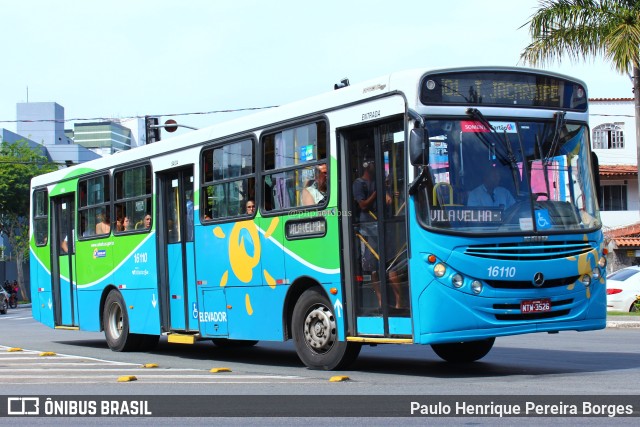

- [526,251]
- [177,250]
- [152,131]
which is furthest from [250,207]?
[152,131]

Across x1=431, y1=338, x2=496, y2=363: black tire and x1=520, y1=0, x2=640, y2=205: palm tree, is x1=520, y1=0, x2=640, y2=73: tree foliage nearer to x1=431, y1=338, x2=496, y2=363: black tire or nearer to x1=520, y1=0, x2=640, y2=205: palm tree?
x1=520, y1=0, x2=640, y2=205: palm tree

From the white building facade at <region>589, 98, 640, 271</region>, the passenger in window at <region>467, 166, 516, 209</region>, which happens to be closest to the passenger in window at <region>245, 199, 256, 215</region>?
the passenger in window at <region>467, 166, 516, 209</region>

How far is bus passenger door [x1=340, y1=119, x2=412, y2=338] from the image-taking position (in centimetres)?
1144

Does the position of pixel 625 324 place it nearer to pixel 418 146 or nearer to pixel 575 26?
pixel 575 26

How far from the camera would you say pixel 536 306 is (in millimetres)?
11344

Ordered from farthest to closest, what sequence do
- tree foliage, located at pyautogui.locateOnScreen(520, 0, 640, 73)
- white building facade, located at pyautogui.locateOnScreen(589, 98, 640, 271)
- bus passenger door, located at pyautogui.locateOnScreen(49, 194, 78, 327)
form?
white building facade, located at pyautogui.locateOnScreen(589, 98, 640, 271), tree foliage, located at pyautogui.locateOnScreen(520, 0, 640, 73), bus passenger door, located at pyautogui.locateOnScreen(49, 194, 78, 327)

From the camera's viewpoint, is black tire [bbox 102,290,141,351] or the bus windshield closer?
the bus windshield

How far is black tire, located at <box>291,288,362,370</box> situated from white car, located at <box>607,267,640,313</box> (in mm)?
16312

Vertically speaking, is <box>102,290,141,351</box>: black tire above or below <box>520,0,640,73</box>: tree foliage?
below

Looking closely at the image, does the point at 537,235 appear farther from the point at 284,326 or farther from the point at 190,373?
the point at 190,373

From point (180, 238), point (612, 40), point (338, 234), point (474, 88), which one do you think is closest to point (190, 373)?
point (338, 234)

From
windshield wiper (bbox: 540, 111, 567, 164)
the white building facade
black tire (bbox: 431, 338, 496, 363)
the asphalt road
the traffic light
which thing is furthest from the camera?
→ the white building facade

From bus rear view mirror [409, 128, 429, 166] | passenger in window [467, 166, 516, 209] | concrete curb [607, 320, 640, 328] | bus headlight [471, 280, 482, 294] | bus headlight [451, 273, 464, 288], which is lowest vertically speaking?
concrete curb [607, 320, 640, 328]
